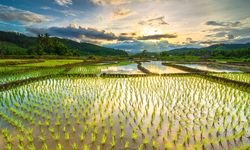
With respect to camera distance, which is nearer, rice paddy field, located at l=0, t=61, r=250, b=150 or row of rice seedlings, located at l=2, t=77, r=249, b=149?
rice paddy field, located at l=0, t=61, r=250, b=150

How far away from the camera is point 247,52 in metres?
54.6

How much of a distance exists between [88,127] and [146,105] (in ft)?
9.84

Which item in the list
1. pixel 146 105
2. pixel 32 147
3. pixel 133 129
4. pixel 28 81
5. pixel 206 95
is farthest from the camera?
pixel 28 81

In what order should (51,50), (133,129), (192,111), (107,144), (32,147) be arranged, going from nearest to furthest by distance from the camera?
1. (32,147)
2. (107,144)
3. (133,129)
4. (192,111)
5. (51,50)

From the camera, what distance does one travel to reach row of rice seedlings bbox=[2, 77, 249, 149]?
4656mm

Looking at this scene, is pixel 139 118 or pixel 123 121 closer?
pixel 123 121

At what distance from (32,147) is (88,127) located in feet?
5.24

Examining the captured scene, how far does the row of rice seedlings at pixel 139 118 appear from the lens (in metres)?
4.66

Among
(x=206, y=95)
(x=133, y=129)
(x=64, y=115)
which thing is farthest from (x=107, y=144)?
(x=206, y=95)

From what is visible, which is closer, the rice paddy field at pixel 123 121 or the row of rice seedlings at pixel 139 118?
the rice paddy field at pixel 123 121

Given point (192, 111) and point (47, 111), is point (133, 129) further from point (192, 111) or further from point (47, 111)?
point (47, 111)

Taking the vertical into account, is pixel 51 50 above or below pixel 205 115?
above

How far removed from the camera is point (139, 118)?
6.25 metres

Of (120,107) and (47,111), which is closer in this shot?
(47,111)
